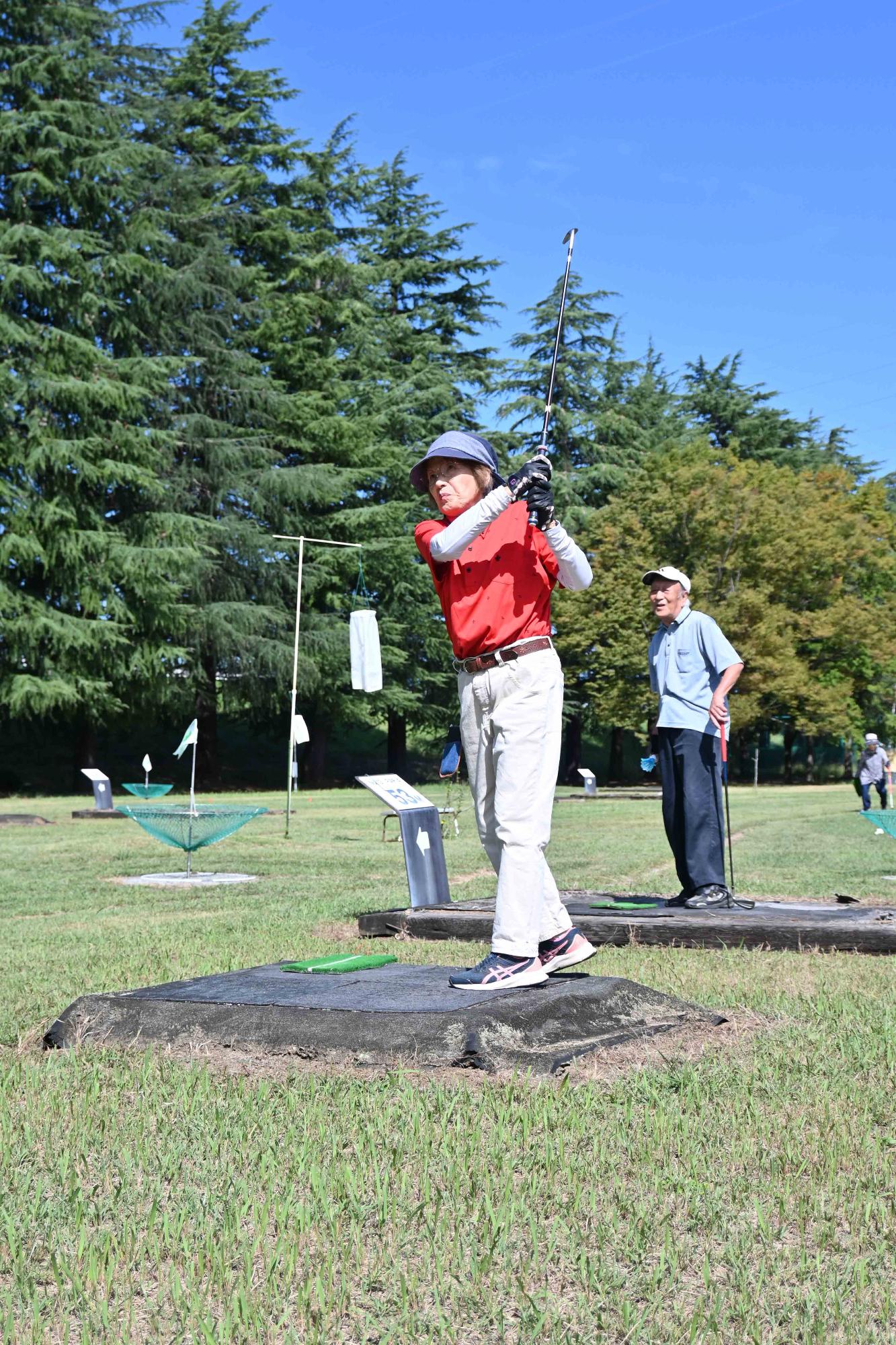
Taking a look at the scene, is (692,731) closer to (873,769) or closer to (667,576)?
(667,576)

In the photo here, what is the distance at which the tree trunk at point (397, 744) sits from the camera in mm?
48781

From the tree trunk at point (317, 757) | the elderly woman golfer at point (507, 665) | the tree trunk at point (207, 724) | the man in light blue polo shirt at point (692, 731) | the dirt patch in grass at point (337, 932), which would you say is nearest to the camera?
the elderly woman golfer at point (507, 665)

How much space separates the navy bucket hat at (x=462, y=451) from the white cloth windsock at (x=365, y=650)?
65.0 ft

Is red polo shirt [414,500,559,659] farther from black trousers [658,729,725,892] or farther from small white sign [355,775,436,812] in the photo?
small white sign [355,775,436,812]

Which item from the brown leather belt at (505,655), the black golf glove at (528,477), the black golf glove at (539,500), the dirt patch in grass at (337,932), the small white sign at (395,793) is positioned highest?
the black golf glove at (528,477)

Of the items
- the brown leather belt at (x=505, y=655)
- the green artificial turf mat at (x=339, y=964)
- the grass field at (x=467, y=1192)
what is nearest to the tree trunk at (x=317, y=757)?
the green artificial turf mat at (x=339, y=964)

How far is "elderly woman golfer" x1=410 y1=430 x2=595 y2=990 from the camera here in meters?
5.24

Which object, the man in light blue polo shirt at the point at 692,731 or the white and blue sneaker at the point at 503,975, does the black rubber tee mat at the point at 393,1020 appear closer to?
the white and blue sneaker at the point at 503,975

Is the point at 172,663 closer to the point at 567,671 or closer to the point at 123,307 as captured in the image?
the point at 123,307

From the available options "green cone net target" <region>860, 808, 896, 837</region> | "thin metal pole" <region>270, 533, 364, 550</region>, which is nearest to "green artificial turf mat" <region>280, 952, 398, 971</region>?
"green cone net target" <region>860, 808, 896, 837</region>

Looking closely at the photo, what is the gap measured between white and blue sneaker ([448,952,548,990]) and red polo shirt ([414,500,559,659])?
1.14 meters

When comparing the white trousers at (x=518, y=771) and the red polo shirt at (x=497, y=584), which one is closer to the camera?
the white trousers at (x=518, y=771)

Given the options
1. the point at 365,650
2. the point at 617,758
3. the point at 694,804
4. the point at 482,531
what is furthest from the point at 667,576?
the point at 617,758

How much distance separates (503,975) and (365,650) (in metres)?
20.8
